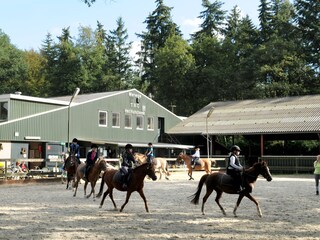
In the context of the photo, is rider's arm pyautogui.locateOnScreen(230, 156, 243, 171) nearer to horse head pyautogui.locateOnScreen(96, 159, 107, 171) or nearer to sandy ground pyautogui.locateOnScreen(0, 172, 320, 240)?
sandy ground pyautogui.locateOnScreen(0, 172, 320, 240)

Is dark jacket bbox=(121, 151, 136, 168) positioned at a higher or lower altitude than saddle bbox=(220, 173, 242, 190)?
higher

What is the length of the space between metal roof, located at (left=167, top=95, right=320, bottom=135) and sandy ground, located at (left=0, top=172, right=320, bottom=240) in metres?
23.0

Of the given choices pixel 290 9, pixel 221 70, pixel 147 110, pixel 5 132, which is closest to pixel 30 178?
pixel 5 132

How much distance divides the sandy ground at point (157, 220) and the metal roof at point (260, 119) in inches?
905

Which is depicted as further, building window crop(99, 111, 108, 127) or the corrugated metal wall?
building window crop(99, 111, 108, 127)

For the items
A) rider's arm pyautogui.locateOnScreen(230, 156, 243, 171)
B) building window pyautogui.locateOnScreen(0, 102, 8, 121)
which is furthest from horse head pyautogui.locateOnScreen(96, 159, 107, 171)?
building window pyautogui.locateOnScreen(0, 102, 8, 121)

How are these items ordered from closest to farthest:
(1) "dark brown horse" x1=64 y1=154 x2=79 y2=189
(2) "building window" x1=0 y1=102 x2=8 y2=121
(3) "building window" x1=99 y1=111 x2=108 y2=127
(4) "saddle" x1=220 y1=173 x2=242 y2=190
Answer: (4) "saddle" x1=220 y1=173 x2=242 y2=190, (1) "dark brown horse" x1=64 y1=154 x2=79 y2=189, (2) "building window" x1=0 y1=102 x2=8 y2=121, (3) "building window" x1=99 y1=111 x2=108 y2=127

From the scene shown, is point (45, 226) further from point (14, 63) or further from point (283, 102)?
point (14, 63)

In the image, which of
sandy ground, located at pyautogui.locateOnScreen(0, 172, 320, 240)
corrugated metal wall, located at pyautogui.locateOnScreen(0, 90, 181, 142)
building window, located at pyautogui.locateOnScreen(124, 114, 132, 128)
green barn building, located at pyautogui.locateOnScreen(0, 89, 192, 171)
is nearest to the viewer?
sandy ground, located at pyautogui.locateOnScreen(0, 172, 320, 240)

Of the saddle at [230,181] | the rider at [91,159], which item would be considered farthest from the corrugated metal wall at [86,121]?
the saddle at [230,181]

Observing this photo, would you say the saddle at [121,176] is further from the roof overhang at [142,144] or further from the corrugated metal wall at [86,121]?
the roof overhang at [142,144]

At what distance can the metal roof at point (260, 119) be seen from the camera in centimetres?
3906

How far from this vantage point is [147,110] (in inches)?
1839

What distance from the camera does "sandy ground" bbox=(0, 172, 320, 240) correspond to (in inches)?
375
